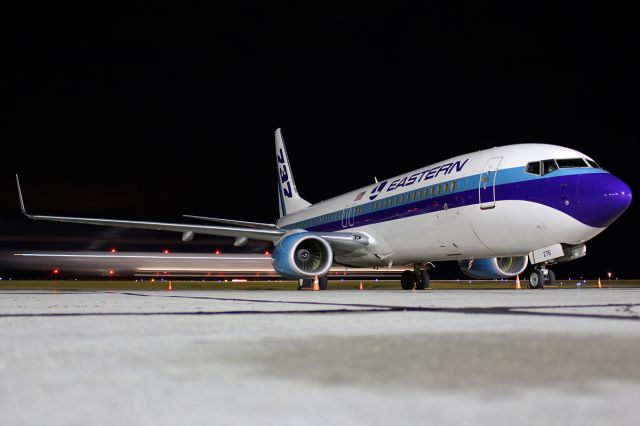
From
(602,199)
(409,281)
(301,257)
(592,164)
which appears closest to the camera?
(602,199)

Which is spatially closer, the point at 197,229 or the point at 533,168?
the point at 533,168

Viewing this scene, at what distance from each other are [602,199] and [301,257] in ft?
24.4

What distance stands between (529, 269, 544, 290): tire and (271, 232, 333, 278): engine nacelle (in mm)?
4933

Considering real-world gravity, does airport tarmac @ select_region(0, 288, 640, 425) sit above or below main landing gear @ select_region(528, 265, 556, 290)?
below

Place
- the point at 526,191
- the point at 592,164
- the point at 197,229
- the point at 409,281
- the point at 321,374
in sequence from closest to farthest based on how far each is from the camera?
1. the point at 321,374
2. the point at 526,191
3. the point at 592,164
4. the point at 197,229
5. the point at 409,281

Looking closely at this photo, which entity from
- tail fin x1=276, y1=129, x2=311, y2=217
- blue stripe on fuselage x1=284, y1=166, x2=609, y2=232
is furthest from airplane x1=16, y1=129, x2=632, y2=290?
tail fin x1=276, y1=129, x2=311, y2=217

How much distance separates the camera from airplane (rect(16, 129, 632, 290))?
12.8 m

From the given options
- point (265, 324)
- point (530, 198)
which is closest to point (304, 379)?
point (265, 324)

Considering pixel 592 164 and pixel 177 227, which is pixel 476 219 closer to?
pixel 592 164

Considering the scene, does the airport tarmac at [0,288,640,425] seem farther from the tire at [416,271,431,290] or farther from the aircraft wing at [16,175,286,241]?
the tire at [416,271,431,290]

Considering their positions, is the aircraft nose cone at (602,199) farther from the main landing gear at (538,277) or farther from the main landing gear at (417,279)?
the main landing gear at (417,279)

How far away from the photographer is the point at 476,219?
45.5ft

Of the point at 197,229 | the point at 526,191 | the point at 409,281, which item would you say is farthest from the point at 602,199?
the point at 197,229

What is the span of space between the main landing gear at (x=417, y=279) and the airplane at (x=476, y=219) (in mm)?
33
